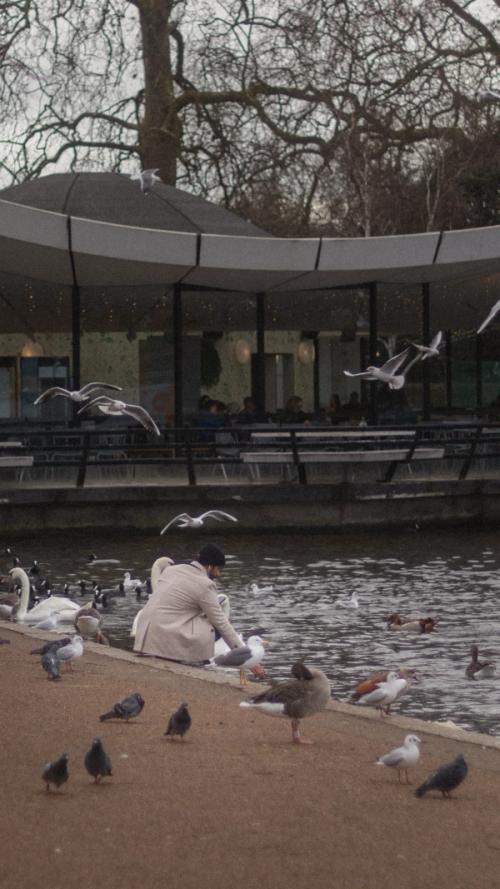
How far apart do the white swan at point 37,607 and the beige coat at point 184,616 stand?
386 centimetres

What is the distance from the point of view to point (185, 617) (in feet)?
46.4

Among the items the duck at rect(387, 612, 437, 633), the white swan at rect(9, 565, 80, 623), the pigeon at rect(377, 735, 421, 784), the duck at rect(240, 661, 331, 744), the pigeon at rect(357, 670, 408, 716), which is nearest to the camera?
the pigeon at rect(377, 735, 421, 784)

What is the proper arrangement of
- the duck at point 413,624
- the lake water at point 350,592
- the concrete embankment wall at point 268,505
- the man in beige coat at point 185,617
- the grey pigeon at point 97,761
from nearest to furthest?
1. the grey pigeon at point 97,761
2. the man in beige coat at point 185,617
3. the lake water at point 350,592
4. the duck at point 413,624
5. the concrete embankment wall at point 268,505

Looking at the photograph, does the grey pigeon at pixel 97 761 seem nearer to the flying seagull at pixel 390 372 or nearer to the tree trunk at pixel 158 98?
the flying seagull at pixel 390 372

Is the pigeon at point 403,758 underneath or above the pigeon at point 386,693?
above

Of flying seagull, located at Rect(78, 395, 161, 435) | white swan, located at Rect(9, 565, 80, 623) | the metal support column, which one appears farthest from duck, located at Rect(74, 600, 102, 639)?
the metal support column

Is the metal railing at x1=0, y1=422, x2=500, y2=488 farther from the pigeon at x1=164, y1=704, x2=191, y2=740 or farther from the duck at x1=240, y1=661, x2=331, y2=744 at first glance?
the pigeon at x1=164, y1=704, x2=191, y2=740

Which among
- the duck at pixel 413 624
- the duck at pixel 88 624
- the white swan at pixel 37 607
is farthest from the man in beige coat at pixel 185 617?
the white swan at pixel 37 607

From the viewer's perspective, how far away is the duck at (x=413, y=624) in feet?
57.6

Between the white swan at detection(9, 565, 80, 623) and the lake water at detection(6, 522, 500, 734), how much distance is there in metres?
0.53

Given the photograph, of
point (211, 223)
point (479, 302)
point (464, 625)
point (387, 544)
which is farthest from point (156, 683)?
point (479, 302)

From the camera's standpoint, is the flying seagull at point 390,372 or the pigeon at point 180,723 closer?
the pigeon at point 180,723

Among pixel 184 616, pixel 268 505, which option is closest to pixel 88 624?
pixel 184 616

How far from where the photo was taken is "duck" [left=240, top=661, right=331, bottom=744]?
10.0 metres
